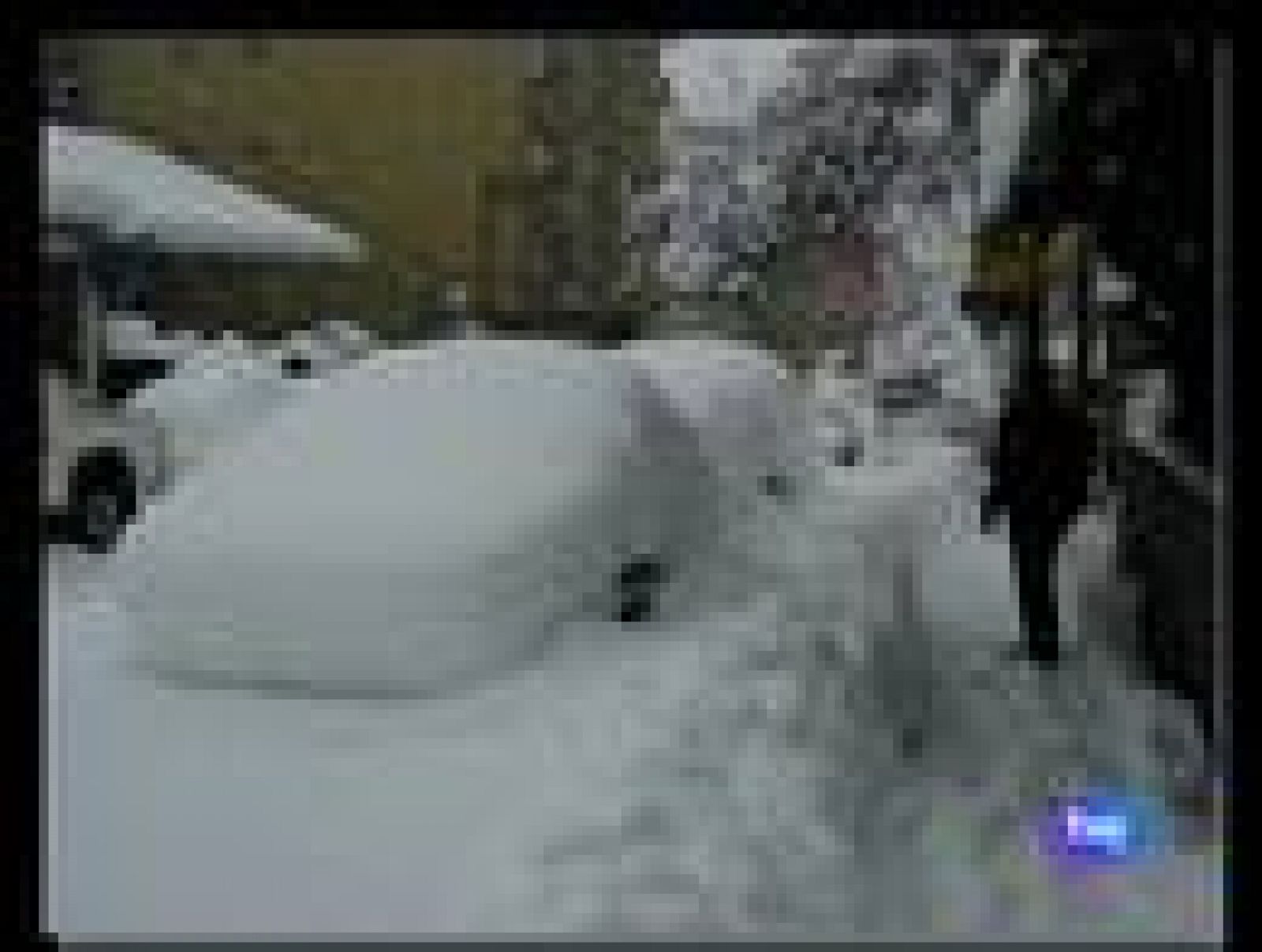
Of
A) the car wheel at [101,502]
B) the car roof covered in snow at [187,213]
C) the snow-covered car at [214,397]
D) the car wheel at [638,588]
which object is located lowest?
the car wheel at [638,588]

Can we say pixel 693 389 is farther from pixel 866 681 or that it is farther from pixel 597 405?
pixel 866 681

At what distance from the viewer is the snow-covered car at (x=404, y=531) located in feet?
11.1

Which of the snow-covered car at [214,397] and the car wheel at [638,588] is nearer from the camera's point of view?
the snow-covered car at [214,397]

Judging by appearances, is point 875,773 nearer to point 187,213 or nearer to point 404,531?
point 404,531

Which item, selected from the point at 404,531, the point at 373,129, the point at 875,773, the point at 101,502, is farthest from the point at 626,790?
the point at 373,129

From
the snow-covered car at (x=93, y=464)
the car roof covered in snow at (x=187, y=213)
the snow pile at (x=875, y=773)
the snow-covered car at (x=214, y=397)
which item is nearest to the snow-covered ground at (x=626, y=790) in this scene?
the snow pile at (x=875, y=773)

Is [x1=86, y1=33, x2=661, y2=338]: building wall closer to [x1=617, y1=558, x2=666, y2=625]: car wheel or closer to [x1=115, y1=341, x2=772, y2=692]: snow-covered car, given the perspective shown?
[x1=115, y1=341, x2=772, y2=692]: snow-covered car

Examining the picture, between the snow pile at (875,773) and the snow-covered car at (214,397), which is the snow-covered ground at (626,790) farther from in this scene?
the snow-covered car at (214,397)

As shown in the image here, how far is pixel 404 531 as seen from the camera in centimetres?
346

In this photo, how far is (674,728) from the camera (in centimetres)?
318

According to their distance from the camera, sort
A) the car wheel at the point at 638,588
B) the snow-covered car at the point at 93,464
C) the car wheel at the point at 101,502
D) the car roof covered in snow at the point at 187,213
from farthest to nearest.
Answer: the car wheel at the point at 638,588
the car roof covered in snow at the point at 187,213
the car wheel at the point at 101,502
the snow-covered car at the point at 93,464

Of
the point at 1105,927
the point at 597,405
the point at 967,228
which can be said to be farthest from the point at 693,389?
the point at 1105,927

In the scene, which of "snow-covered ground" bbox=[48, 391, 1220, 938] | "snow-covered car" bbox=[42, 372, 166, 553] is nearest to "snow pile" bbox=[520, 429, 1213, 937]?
"snow-covered ground" bbox=[48, 391, 1220, 938]

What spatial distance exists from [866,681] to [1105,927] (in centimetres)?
144
